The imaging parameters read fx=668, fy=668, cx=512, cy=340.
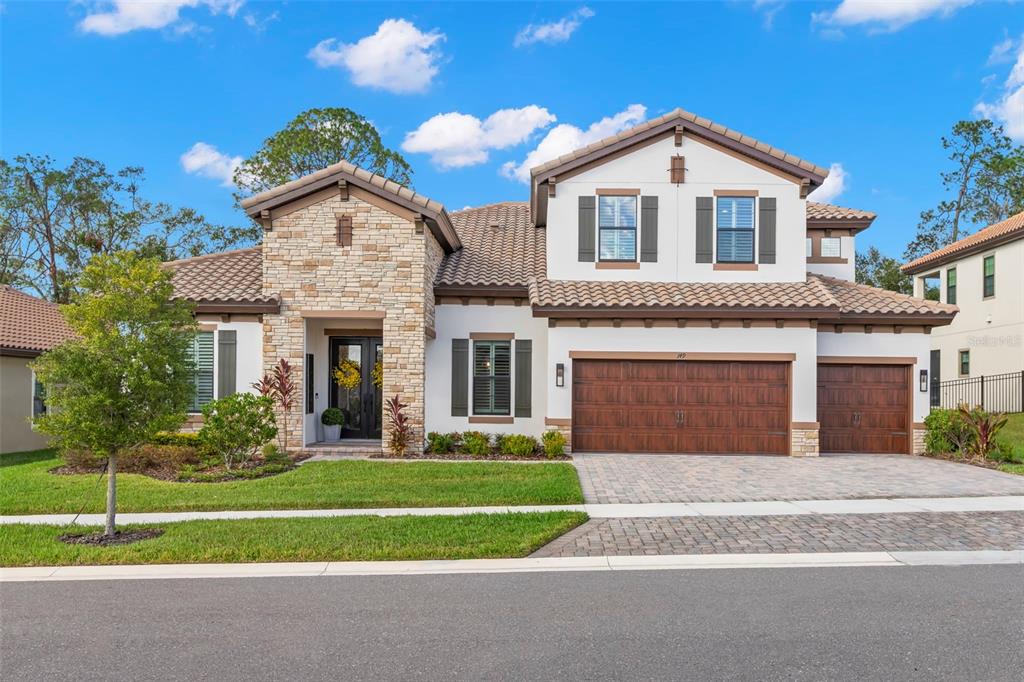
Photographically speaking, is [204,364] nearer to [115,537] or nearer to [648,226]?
[115,537]

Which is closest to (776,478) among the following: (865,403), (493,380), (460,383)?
(865,403)

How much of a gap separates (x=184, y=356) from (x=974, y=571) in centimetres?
985

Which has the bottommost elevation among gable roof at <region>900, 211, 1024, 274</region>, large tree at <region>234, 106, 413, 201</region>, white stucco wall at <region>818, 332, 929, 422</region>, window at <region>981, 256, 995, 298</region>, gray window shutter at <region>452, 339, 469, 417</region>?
gray window shutter at <region>452, 339, 469, 417</region>

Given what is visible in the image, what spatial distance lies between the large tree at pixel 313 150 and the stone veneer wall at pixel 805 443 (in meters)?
22.6

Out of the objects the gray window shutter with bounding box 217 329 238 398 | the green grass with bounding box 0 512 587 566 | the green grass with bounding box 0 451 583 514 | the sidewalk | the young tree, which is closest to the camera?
the green grass with bounding box 0 512 587 566

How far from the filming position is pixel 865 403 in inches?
644

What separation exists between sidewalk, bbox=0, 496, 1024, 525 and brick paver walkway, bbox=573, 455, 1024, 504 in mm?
394

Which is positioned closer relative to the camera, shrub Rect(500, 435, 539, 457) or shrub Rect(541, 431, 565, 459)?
shrub Rect(541, 431, 565, 459)

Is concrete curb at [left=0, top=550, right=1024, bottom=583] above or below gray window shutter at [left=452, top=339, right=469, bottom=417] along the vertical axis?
below

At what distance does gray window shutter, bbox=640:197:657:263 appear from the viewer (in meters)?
16.7

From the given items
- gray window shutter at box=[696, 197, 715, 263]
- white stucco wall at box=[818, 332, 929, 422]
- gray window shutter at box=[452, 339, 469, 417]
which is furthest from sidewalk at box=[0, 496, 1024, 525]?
gray window shutter at box=[696, 197, 715, 263]

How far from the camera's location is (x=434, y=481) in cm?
1186

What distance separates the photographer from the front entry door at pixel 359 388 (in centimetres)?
1738

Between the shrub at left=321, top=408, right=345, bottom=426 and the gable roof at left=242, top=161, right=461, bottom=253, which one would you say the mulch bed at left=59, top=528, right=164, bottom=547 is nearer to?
the shrub at left=321, top=408, right=345, bottom=426
